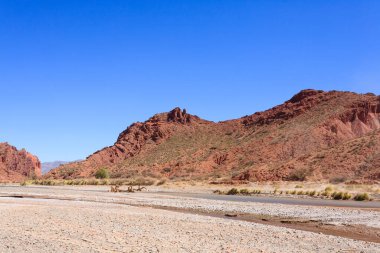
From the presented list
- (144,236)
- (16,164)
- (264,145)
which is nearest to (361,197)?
(144,236)

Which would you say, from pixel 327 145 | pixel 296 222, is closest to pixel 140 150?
pixel 327 145

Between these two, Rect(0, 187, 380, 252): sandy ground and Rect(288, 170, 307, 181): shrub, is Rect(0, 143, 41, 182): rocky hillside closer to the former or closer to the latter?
Rect(288, 170, 307, 181): shrub

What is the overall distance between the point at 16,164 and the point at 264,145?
5275cm

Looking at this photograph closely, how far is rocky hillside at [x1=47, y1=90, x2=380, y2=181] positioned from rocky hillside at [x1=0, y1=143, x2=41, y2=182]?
5457 millimetres

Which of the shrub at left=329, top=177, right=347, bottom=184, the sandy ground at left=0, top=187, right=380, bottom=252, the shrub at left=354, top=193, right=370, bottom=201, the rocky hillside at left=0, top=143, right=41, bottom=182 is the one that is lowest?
the sandy ground at left=0, top=187, right=380, bottom=252

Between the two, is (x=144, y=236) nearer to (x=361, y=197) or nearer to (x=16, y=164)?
(x=361, y=197)

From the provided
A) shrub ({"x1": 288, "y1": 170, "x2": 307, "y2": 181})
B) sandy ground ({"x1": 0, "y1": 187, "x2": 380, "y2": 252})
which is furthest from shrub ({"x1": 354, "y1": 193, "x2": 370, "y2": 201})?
shrub ({"x1": 288, "y1": 170, "x2": 307, "y2": 181})

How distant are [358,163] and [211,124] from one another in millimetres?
57286

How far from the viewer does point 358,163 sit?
61562 millimetres

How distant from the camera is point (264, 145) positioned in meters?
86.4

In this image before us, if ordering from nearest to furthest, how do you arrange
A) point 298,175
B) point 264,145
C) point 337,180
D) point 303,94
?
1. point 337,180
2. point 298,175
3. point 264,145
4. point 303,94

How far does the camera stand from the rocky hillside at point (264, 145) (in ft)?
212

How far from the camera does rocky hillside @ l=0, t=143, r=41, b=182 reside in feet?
324

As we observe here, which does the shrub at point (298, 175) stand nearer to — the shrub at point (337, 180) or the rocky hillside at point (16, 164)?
the shrub at point (337, 180)
